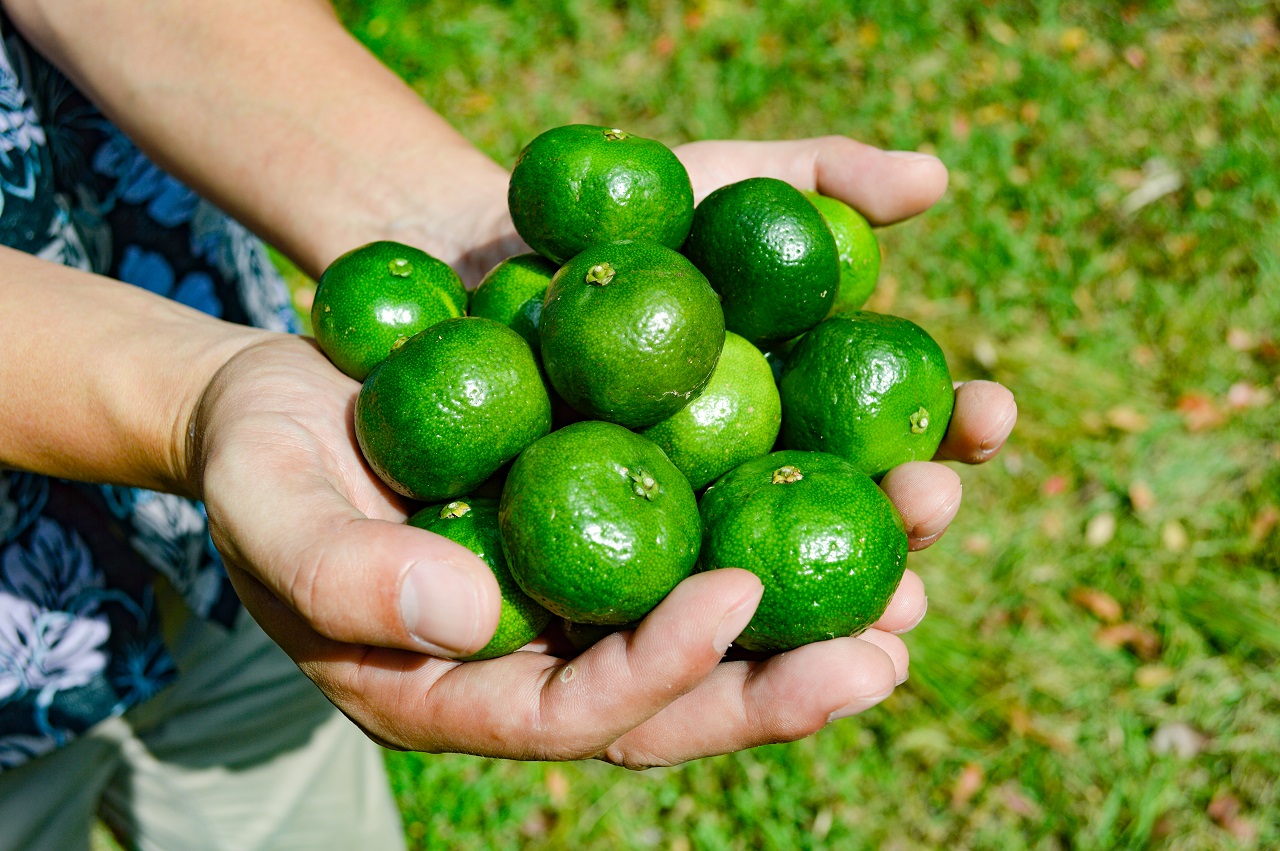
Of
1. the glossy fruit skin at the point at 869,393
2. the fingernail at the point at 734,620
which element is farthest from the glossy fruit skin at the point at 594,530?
the glossy fruit skin at the point at 869,393

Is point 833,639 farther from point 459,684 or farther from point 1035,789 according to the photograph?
point 1035,789

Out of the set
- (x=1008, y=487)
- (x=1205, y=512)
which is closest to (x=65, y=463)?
(x=1008, y=487)

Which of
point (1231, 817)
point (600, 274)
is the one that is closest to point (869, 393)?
point (600, 274)

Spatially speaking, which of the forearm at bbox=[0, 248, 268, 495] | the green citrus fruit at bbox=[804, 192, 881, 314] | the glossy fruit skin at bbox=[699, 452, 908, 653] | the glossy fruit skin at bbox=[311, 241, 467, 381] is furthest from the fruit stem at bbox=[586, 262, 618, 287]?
the forearm at bbox=[0, 248, 268, 495]

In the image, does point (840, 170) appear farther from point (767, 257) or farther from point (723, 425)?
point (723, 425)

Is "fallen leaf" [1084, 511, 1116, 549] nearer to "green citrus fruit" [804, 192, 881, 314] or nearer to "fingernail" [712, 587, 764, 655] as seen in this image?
"green citrus fruit" [804, 192, 881, 314]
